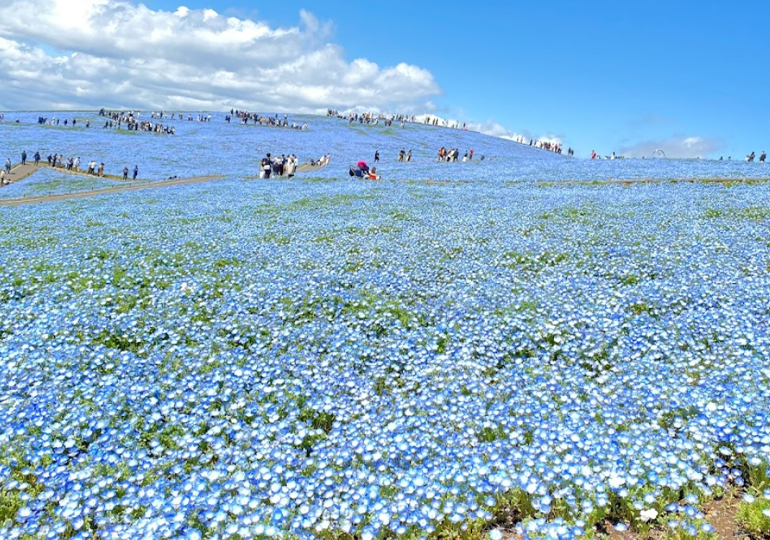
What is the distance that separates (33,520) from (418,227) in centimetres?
1434

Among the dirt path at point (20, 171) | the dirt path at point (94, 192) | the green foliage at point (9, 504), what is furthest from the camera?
the dirt path at point (20, 171)

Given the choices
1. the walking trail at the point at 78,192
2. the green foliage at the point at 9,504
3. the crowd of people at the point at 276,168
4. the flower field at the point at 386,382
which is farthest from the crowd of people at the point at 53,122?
the green foliage at the point at 9,504

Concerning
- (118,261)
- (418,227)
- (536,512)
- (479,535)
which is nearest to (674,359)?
(536,512)

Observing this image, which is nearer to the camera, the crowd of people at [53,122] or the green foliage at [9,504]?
the green foliage at [9,504]

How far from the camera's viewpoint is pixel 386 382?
23.9 ft

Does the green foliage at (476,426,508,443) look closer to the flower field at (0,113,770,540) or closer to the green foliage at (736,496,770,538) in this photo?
the flower field at (0,113,770,540)

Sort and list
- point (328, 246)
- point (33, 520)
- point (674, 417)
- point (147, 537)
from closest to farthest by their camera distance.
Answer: point (147, 537)
point (33, 520)
point (674, 417)
point (328, 246)

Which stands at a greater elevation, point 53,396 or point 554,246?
point 554,246

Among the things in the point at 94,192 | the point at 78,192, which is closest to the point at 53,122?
the point at 78,192

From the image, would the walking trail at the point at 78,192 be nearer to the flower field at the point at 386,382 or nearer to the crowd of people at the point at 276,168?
the crowd of people at the point at 276,168

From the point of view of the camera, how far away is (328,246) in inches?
604

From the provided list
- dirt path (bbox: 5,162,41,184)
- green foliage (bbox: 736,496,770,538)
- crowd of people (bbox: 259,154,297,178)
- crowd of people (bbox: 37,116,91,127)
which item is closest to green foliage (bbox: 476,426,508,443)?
green foliage (bbox: 736,496,770,538)

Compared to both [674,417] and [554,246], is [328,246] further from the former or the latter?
[674,417]

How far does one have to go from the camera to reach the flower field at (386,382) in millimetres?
4891
